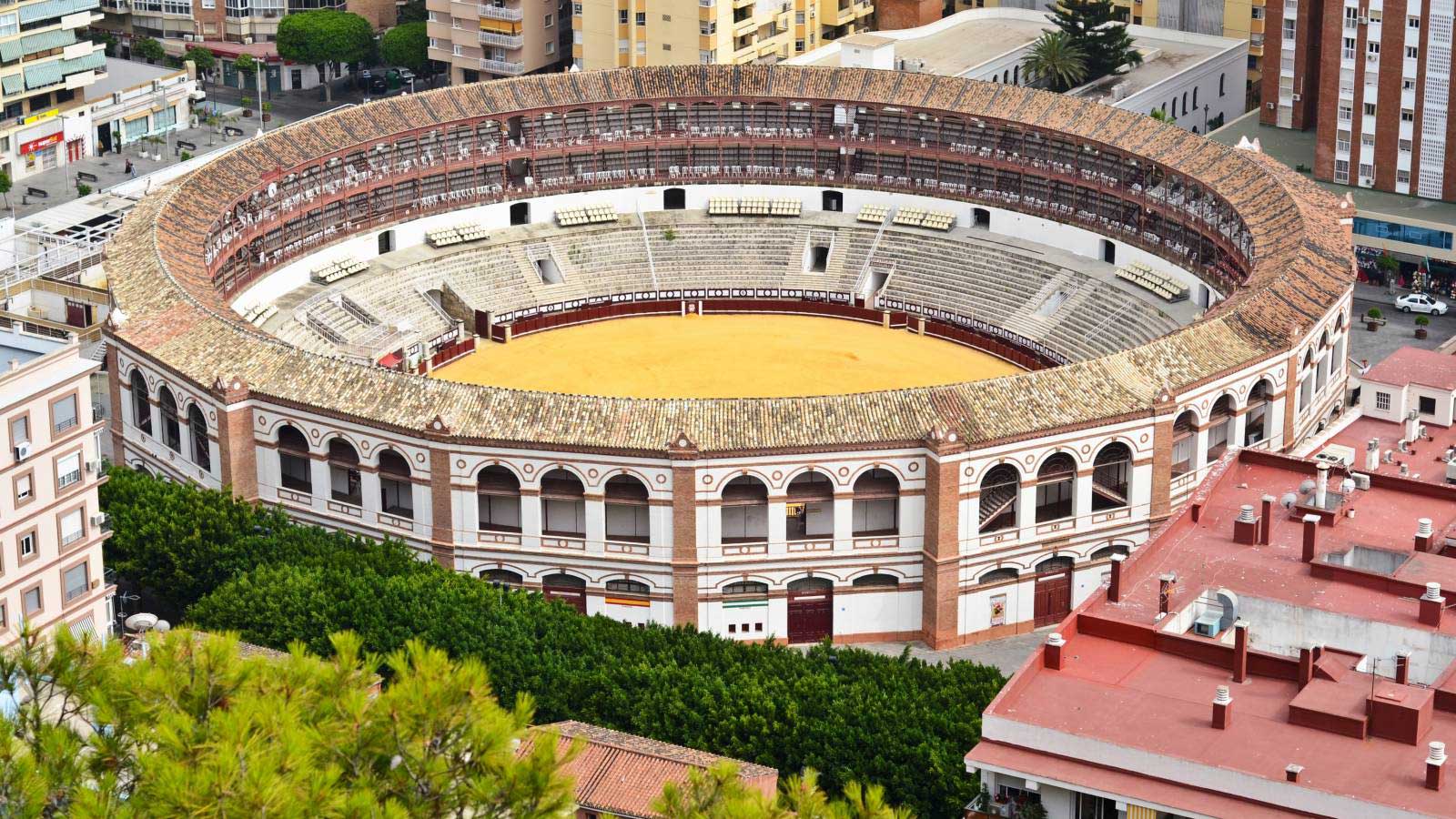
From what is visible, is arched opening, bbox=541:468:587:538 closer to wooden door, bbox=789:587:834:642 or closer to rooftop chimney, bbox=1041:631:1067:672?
wooden door, bbox=789:587:834:642

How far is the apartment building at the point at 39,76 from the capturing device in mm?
182875

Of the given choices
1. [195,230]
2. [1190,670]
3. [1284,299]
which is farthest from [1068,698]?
[195,230]

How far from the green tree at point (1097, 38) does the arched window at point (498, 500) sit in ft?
278

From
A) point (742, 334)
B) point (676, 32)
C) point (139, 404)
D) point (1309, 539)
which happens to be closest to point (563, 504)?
point (139, 404)

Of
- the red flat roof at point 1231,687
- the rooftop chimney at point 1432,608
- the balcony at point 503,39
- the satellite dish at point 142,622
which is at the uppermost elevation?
the balcony at point 503,39

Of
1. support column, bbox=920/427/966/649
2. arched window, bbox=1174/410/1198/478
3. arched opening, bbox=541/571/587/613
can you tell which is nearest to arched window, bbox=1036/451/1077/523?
support column, bbox=920/427/966/649

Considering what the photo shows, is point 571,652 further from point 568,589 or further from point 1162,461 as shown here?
point 1162,461

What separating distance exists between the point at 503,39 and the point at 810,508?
280ft

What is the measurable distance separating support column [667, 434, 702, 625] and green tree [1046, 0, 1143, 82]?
82114mm

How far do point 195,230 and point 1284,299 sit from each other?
60256 mm

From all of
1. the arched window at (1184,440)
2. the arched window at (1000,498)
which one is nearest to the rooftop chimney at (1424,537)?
the arched window at (1000,498)

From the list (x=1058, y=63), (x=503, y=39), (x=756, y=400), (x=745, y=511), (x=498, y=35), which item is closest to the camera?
(x=745, y=511)

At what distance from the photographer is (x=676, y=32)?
187 meters

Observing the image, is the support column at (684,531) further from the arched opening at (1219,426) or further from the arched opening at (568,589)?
the arched opening at (1219,426)
